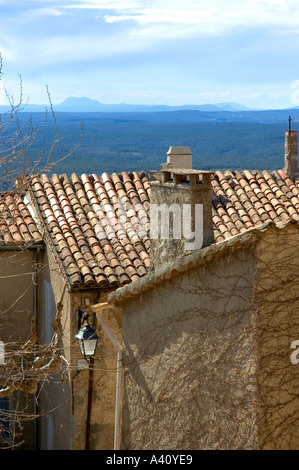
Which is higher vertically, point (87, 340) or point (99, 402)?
point (87, 340)

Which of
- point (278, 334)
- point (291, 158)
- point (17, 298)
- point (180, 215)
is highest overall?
point (291, 158)

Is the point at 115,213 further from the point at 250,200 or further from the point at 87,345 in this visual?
the point at 87,345

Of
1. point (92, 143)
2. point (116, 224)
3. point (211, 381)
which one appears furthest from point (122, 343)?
point (92, 143)

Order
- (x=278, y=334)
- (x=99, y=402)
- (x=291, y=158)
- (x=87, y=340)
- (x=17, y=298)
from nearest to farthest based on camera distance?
(x=278, y=334)
(x=87, y=340)
(x=99, y=402)
(x=17, y=298)
(x=291, y=158)

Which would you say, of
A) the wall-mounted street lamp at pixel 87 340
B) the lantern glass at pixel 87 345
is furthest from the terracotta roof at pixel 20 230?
the lantern glass at pixel 87 345

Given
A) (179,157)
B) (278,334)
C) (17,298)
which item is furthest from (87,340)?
(179,157)

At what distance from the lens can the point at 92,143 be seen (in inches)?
5910

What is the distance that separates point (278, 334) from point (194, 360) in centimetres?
114

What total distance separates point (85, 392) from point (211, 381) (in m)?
5.69

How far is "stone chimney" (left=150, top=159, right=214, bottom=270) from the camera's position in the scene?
32.0ft

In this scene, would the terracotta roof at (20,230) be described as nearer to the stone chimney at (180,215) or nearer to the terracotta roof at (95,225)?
the terracotta roof at (95,225)

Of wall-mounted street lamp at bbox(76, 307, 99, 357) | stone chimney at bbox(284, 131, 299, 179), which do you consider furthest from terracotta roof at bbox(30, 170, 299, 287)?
wall-mounted street lamp at bbox(76, 307, 99, 357)

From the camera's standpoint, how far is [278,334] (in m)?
7.18

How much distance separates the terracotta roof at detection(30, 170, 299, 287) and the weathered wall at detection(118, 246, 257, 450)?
12.4 ft
